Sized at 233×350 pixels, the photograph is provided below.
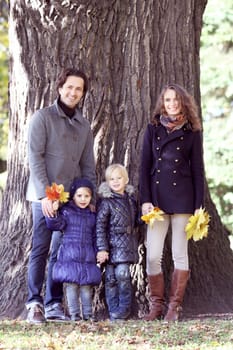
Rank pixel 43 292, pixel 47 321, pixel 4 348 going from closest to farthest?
1. pixel 4 348
2. pixel 47 321
3. pixel 43 292

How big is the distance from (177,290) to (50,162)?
63.6 inches

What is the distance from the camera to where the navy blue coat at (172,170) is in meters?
7.09

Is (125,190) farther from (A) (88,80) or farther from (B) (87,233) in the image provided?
(A) (88,80)

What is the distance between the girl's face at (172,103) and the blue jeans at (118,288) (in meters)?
1.45

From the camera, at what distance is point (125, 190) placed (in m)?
7.27

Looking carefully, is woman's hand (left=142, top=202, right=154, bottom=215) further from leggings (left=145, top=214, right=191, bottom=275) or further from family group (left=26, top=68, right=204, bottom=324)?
leggings (left=145, top=214, right=191, bottom=275)

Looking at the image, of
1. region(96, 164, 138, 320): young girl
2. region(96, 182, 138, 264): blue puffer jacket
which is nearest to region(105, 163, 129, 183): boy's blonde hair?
region(96, 164, 138, 320): young girl

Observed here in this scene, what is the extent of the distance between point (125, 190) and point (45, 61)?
4.94 ft

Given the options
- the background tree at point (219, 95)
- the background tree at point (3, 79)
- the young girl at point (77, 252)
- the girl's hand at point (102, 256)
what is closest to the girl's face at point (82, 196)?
the young girl at point (77, 252)

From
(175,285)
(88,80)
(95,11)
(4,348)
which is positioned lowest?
(4,348)

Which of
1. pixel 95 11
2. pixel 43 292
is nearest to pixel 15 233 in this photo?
pixel 43 292

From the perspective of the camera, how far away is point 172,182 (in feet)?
23.3

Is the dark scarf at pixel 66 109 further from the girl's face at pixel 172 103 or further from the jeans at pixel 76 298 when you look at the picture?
the jeans at pixel 76 298

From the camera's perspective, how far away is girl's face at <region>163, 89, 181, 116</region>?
7121 millimetres
